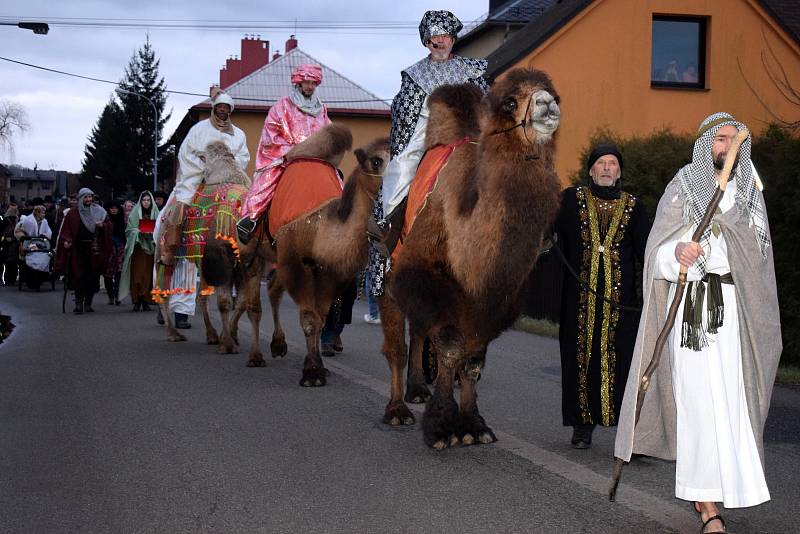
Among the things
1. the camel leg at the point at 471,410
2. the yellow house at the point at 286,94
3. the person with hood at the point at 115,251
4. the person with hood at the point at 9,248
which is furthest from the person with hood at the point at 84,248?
the yellow house at the point at 286,94

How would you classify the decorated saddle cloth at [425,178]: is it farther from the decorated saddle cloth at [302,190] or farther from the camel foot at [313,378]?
the decorated saddle cloth at [302,190]

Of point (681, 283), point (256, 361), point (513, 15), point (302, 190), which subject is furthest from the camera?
point (513, 15)

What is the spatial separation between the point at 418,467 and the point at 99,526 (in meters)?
1.86

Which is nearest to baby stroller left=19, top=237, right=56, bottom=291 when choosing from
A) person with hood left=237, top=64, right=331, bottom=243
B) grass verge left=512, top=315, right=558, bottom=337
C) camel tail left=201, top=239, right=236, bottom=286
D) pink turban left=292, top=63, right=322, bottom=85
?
grass verge left=512, top=315, right=558, bottom=337

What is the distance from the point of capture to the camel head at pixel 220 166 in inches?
485

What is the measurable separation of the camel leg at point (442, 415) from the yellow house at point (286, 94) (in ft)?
132

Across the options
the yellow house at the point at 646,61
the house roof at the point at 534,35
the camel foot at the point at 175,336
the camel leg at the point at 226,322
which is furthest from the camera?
the yellow house at the point at 646,61

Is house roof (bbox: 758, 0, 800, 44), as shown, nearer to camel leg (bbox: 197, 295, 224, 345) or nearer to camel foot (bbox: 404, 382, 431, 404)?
camel leg (bbox: 197, 295, 224, 345)

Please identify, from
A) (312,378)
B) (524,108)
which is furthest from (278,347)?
(524,108)

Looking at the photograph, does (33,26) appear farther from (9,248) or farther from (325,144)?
(325,144)

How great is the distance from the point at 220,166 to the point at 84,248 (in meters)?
7.46

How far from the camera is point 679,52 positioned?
93.5 feet

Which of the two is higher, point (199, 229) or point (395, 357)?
point (199, 229)

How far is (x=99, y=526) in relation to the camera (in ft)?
16.7
